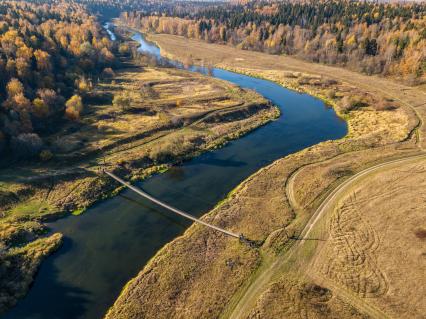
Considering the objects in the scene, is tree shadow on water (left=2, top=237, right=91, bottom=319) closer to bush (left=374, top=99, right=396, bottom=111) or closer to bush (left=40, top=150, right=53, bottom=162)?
bush (left=40, top=150, right=53, bottom=162)

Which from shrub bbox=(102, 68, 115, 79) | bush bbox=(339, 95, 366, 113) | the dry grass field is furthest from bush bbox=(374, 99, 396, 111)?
shrub bbox=(102, 68, 115, 79)

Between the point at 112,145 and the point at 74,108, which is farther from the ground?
the point at 74,108

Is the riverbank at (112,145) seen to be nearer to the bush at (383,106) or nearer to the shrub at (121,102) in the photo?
the shrub at (121,102)

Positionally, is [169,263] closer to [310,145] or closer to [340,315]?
[340,315]

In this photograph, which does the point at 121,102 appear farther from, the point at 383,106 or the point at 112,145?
the point at 383,106

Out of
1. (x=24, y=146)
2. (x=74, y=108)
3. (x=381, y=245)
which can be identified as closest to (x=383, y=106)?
(x=381, y=245)
